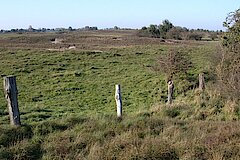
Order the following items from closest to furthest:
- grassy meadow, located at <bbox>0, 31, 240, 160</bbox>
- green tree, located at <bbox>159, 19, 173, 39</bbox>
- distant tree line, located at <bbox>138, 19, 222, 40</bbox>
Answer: grassy meadow, located at <bbox>0, 31, 240, 160</bbox>
distant tree line, located at <bbox>138, 19, 222, 40</bbox>
green tree, located at <bbox>159, 19, 173, 39</bbox>

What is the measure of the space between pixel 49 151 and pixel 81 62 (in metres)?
24.8

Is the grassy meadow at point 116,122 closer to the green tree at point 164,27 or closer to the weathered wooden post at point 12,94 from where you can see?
the weathered wooden post at point 12,94

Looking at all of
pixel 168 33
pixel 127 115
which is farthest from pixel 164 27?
pixel 127 115

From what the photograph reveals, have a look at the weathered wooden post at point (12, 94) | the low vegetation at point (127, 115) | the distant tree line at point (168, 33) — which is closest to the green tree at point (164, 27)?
the distant tree line at point (168, 33)

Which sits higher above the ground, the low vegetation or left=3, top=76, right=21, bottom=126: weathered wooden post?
left=3, top=76, right=21, bottom=126: weathered wooden post

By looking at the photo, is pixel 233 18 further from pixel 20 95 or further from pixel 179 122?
pixel 20 95

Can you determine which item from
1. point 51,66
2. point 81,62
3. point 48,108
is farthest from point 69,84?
point 81,62

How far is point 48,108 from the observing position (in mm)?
14758

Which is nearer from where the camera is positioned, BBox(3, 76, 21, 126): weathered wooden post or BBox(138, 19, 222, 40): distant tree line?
BBox(3, 76, 21, 126): weathered wooden post

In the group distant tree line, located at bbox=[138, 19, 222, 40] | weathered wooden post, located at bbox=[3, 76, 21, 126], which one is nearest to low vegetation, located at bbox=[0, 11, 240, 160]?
weathered wooden post, located at bbox=[3, 76, 21, 126]

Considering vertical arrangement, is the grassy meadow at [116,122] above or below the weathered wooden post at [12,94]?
below

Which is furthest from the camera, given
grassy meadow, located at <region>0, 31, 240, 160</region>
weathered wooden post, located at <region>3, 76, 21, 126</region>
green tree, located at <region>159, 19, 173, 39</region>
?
green tree, located at <region>159, 19, 173, 39</region>

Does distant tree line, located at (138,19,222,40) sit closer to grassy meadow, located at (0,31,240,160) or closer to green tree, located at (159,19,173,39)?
green tree, located at (159,19,173,39)

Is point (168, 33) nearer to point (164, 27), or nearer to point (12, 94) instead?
point (164, 27)
